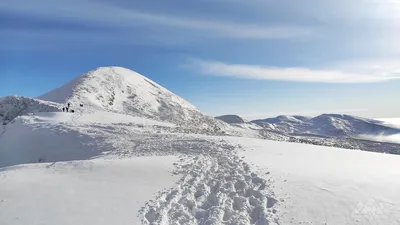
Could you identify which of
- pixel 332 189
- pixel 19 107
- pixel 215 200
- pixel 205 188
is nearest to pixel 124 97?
pixel 19 107

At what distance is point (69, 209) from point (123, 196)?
6.85 ft

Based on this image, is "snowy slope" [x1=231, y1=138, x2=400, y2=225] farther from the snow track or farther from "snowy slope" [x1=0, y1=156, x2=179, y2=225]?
"snowy slope" [x1=0, y1=156, x2=179, y2=225]

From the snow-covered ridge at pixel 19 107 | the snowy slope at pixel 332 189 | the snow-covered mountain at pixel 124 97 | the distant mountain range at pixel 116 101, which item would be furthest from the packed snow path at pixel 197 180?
the snow-covered mountain at pixel 124 97

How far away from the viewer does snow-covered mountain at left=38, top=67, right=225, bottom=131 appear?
62.9m

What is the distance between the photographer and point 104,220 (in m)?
10.5

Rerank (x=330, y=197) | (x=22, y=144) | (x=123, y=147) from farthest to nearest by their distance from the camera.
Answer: (x=22, y=144), (x=123, y=147), (x=330, y=197)

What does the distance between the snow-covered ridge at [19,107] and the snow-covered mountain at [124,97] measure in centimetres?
588

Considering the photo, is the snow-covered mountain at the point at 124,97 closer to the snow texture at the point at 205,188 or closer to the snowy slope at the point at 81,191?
the snow texture at the point at 205,188

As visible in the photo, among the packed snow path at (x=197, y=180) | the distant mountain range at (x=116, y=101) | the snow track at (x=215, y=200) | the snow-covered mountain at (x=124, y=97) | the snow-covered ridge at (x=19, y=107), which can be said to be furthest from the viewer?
the snow-covered mountain at (x=124, y=97)

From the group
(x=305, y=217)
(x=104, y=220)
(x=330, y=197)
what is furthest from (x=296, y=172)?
(x=104, y=220)

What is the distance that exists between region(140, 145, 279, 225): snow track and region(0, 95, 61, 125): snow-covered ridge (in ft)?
127

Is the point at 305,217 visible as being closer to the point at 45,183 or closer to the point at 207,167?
the point at 207,167

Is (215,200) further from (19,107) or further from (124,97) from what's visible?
(124,97)

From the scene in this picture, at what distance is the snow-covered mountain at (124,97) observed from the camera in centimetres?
6294
